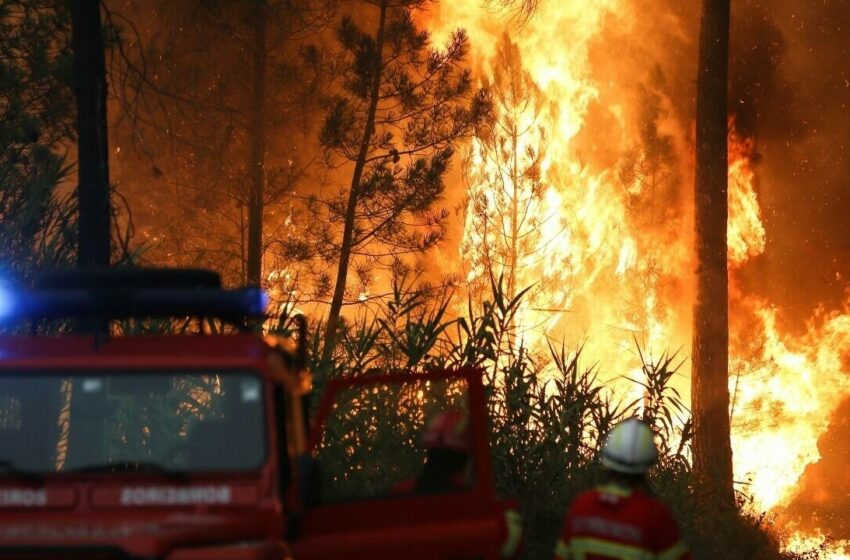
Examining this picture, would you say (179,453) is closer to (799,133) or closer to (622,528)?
(622,528)

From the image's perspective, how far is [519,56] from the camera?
32.0 m

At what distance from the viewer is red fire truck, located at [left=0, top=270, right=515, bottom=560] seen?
4.91 meters

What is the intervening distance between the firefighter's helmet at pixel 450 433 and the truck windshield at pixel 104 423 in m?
0.98

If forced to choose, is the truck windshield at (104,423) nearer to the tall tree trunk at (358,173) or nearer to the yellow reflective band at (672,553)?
the yellow reflective band at (672,553)

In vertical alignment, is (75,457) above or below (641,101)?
below

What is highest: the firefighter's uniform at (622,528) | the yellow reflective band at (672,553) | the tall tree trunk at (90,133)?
the tall tree trunk at (90,133)

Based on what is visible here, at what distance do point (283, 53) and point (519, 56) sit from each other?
9244mm

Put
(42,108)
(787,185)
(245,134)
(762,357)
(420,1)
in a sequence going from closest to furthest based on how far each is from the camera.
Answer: (42,108) < (420,1) < (245,134) < (762,357) < (787,185)

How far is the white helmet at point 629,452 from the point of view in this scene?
5535mm

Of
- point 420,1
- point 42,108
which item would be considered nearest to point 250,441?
point 42,108

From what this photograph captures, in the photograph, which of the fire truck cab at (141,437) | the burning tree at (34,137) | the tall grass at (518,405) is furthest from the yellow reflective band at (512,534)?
the burning tree at (34,137)

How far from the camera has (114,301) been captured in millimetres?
5613

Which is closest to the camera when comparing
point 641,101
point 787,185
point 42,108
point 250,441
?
point 250,441

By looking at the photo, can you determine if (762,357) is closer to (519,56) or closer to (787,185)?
(787,185)
